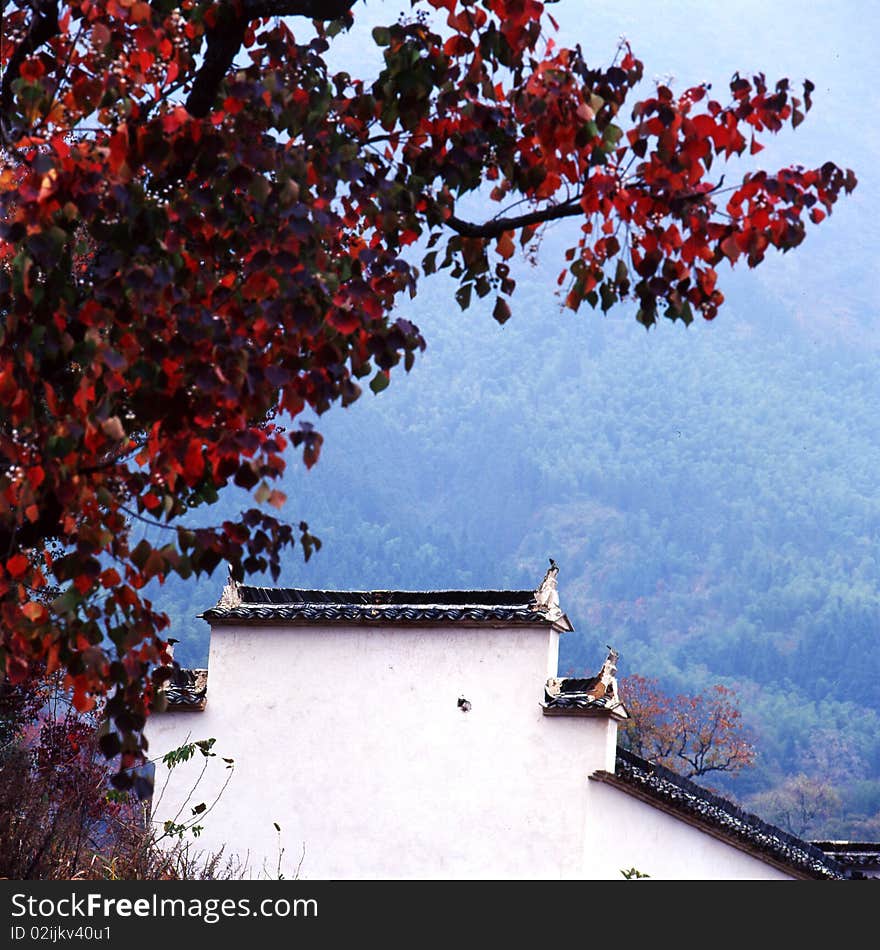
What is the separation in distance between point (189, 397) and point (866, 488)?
128116 mm

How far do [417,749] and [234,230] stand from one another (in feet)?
38.7

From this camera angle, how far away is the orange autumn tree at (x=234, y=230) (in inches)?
220

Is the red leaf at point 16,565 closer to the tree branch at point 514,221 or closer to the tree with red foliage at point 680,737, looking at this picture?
the tree branch at point 514,221

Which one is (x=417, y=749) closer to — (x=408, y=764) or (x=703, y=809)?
(x=408, y=764)

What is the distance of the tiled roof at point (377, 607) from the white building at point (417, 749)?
2 centimetres

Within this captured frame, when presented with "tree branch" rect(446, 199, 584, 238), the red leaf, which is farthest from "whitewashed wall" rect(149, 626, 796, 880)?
the red leaf

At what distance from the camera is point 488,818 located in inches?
665

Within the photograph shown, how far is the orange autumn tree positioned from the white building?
10304 millimetres

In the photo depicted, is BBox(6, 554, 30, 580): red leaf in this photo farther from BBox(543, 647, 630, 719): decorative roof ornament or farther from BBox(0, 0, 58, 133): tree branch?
BBox(543, 647, 630, 719): decorative roof ornament

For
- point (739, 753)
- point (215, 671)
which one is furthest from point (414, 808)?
point (739, 753)

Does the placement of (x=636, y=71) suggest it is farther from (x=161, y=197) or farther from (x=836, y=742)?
(x=836, y=742)

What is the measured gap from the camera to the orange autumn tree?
5590 millimetres

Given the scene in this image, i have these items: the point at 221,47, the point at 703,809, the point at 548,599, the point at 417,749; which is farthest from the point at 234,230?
the point at 703,809

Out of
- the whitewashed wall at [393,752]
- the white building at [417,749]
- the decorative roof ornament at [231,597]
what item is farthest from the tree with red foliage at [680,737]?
the decorative roof ornament at [231,597]
